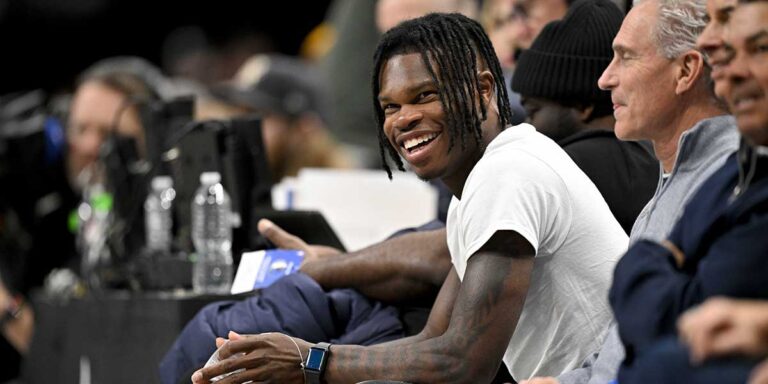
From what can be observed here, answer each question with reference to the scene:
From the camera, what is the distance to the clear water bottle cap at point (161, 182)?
5.59 metres

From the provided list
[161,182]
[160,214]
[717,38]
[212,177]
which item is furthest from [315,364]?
[161,182]

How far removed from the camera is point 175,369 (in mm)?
3699

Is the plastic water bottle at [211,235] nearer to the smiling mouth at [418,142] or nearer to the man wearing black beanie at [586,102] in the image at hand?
the man wearing black beanie at [586,102]

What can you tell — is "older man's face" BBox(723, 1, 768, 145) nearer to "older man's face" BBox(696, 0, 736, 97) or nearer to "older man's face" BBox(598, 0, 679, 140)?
"older man's face" BBox(696, 0, 736, 97)

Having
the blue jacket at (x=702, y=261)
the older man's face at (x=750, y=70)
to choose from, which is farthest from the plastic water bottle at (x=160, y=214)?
the older man's face at (x=750, y=70)

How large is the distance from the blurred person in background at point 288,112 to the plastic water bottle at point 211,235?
1.43 metres

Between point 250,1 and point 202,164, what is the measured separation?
8.33m

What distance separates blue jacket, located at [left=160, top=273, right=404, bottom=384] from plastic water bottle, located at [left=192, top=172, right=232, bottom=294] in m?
0.92

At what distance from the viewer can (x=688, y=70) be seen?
301cm

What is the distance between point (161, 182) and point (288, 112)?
1.86 m

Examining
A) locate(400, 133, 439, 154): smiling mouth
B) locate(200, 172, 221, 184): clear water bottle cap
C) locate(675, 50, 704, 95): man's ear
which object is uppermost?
locate(675, 50, 704, 95): man's ear

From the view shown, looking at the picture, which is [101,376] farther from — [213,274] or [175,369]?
[175,369]

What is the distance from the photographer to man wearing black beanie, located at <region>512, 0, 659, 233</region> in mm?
3594

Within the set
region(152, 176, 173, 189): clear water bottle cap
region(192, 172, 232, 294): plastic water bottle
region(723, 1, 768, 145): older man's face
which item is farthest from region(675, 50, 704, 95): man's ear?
region(152, 176, 173, 189): clear water bottle cap
